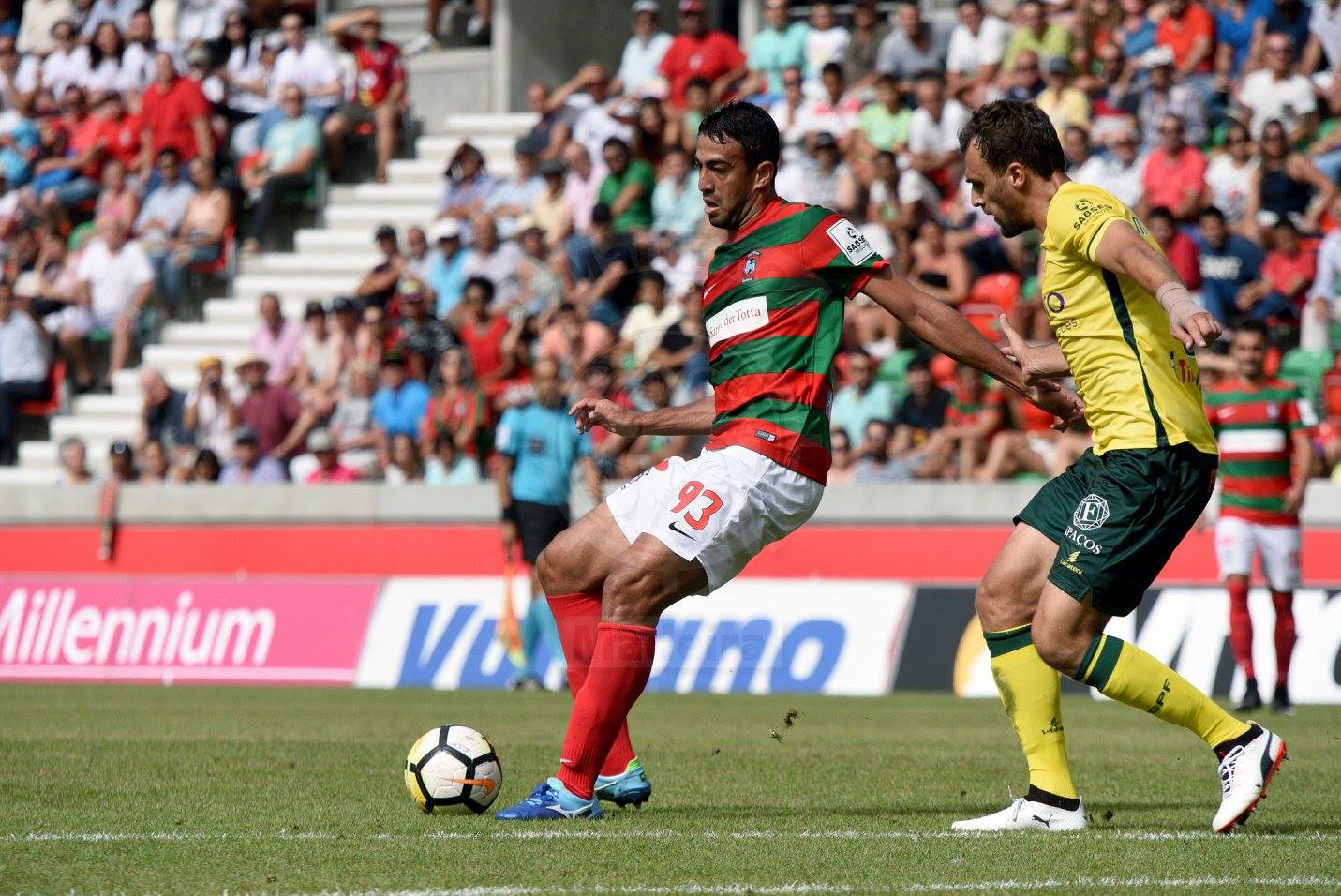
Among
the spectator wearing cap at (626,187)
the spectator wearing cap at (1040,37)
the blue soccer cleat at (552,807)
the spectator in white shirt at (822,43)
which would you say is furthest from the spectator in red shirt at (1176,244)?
the blue soccer cleat at (552,807)

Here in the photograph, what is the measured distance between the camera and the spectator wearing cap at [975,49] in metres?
19.1

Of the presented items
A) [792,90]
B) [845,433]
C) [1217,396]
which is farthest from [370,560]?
[1217,396]

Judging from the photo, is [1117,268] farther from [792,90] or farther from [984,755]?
[792,90]

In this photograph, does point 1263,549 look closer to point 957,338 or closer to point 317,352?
point 957,338

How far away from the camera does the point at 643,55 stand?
71.9 feet

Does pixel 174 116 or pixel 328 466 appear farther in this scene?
pixel 174 116

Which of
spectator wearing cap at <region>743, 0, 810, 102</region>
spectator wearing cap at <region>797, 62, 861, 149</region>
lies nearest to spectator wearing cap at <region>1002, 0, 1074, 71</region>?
spectator wearing cap at <region>797, 62, 861, 149</region>

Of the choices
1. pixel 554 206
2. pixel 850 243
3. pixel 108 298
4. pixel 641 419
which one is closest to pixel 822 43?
pixel 554 206

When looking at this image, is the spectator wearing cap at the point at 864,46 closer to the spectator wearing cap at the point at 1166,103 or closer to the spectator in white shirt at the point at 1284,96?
the spectator wearing cap at the point at 1166,103

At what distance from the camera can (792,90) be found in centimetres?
1981

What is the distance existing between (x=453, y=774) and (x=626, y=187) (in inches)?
525

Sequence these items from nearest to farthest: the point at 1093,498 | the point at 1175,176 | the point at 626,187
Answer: the point at 1093,498, the point at 1175,176, the point at 626,187

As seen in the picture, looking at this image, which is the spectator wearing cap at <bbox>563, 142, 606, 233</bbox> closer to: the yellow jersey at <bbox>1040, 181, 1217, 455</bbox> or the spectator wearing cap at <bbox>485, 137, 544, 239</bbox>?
the spectator wearing cap at <bbox>485, 137, 544, 239</bbox>

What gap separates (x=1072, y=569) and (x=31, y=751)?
17.4 ft
